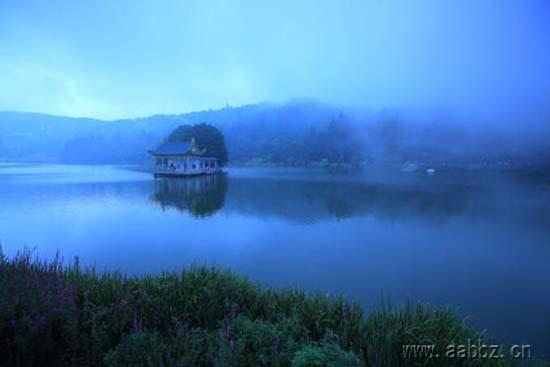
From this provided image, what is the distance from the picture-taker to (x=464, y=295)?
7.66 m

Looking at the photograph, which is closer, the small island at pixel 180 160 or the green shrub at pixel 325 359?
the green shrub at pixel 325 359

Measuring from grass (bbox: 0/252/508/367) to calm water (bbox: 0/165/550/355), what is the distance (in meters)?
3.23

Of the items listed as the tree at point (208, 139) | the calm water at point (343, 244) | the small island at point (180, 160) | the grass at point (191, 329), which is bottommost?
the calm water at point (343, 244)

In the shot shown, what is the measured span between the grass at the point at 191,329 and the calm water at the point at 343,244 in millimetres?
3230

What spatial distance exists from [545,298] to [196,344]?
9.07 metres

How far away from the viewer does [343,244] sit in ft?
38.3

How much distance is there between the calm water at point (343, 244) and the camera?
25.3ft

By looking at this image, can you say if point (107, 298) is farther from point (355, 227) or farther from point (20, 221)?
point (20, 221)

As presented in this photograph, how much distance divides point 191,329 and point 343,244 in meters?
8.96

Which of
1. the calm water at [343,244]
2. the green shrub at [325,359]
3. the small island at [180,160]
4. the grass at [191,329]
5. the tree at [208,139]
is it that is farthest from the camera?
the tree at [208,139]

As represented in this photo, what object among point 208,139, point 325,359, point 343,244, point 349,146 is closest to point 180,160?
point 208,139

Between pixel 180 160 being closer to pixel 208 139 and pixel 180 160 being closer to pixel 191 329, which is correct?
pixel 208 139

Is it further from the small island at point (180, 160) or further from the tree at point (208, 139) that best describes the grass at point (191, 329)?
the tree at point (208, 139)

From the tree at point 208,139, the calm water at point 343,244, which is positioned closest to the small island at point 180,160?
the tree at point 208,139
